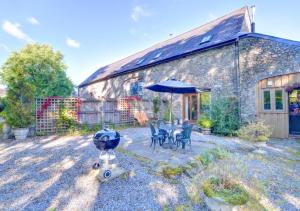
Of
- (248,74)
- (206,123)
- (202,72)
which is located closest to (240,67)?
(248,74)

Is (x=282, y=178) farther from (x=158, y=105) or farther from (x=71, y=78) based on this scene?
(x=71, y=78)

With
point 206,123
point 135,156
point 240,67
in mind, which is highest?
point 240,67

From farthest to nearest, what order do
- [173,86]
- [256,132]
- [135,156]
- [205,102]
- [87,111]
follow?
[205,102]
[87,111]
[256,132]
[173,86]
[135,156]

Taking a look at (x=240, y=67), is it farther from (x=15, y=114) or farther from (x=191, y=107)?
(x=15, y=114)

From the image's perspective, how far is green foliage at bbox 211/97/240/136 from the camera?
30.0ft

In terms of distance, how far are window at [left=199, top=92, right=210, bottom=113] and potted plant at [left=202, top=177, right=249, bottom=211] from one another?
8.05 m

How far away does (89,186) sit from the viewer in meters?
3.66

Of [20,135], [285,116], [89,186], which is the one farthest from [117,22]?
[89,186]

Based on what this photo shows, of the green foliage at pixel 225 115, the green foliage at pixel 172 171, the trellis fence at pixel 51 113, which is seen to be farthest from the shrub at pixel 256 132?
the trellis fence at pixel 51 113

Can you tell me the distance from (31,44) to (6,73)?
4668mm

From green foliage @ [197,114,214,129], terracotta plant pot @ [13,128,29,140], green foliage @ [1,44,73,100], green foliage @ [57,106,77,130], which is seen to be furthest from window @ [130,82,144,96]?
green foliage @ [1,44,73,100]

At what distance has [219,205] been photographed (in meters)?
2.65

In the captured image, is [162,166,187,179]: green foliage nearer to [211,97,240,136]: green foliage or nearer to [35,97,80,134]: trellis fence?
[211,97,240,136]: green foliage

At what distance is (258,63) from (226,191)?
8.19 metres
